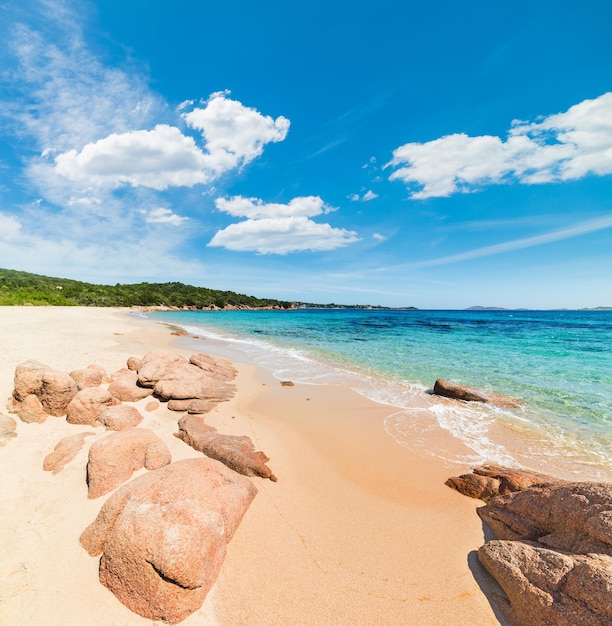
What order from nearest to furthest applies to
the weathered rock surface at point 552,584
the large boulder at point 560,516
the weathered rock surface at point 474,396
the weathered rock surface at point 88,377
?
1. the weathered rock surface at point 552,584
2. the large boulder at point 560,516
3. the weathered rock surface at point 88,377
4. the weathered rock surface at point 474,396

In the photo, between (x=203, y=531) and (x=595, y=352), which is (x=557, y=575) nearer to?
(x=203, y=531)

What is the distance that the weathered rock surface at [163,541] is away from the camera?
3281 millimetres

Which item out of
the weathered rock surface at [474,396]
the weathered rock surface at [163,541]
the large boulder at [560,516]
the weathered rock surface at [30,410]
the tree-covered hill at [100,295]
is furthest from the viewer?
the tree-covered hill at [100,295]

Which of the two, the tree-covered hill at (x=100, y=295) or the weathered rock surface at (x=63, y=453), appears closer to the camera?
the weathered rock surface at (x=63, y=453)

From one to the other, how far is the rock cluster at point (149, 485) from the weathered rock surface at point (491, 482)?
3911 millimetres

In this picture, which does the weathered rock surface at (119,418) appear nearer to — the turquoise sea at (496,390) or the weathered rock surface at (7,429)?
the weathered rock surface at (7,429)

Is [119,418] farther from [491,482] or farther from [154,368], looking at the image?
[491,482]

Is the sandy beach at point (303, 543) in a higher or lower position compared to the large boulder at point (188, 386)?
lower

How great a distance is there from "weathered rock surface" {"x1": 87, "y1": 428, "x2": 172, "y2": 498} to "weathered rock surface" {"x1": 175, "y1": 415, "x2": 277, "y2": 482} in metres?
1.02

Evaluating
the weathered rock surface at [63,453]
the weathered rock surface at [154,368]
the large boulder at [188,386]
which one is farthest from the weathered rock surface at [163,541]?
the weathered rock surface at [154,368]

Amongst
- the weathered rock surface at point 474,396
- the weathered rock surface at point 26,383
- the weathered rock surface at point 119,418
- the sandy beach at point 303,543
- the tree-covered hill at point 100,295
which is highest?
the tree-covered hill at point 100,295

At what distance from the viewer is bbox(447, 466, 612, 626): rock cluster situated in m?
2.95

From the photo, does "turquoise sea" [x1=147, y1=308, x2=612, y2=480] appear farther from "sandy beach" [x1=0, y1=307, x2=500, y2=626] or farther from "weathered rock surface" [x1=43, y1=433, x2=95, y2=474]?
"weathered rock surface" [x1=43, y1=433, x2=95, y2=474]

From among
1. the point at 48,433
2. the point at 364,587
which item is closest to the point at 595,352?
the point at 364,587
